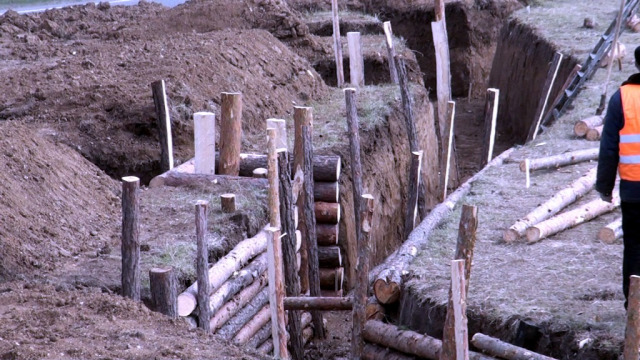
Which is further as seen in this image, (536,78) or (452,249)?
(536,78)

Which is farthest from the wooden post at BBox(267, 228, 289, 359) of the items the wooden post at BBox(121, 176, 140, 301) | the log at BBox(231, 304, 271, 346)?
the wooden post at BBox(121, 176, 140, 301)

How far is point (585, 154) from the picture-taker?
1188 centimetres

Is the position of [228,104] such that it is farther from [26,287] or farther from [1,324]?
[1,324]

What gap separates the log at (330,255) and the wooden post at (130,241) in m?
4.24

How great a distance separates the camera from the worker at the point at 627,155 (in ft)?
22.3

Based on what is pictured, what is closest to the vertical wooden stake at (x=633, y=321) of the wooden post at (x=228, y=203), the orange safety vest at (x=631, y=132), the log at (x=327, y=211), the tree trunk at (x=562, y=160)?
the orange safety vest at (x=631, y=132)

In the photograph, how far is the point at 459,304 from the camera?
253 inches

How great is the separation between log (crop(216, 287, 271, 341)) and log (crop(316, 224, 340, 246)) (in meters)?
2.02

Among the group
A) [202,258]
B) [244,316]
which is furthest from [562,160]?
[202,258]

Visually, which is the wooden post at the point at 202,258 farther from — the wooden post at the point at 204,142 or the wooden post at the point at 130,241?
the wooden post at the point at 204,142

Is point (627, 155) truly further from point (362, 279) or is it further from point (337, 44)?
point (337, 44)

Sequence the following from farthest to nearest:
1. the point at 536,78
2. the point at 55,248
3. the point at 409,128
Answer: the point at 536,78 → the point at 409,128 → the point at 55,248

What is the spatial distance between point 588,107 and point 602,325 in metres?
7.53

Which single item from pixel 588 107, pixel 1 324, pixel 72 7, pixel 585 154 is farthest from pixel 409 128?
pixel 72 7
